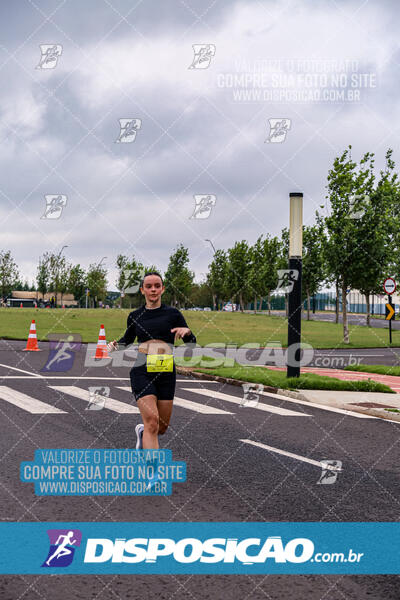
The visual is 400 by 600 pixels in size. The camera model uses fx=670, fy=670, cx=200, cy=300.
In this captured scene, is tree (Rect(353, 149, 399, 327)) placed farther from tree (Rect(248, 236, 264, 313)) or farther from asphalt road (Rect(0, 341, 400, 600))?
tree (Rect(248, 236, 264, 313))

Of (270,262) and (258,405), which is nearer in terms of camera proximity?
(258,405)

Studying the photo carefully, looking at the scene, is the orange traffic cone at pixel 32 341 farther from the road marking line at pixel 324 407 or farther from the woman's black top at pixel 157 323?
the woman's black top at pixel 157 323

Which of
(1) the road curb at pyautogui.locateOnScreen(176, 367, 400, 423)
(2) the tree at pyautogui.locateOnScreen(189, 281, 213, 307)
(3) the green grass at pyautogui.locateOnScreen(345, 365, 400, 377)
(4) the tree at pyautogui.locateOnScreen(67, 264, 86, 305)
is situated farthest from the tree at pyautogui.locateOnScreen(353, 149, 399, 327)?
(2) the tree at pyautogui.locateOnScreen(189, 281, 213, 307)

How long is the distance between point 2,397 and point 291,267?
5829 mm

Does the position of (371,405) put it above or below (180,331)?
below

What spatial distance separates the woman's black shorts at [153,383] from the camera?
5828 millimetres

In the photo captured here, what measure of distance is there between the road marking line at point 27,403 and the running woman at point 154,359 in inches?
168

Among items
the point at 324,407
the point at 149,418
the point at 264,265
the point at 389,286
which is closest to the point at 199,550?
the point at 149,418

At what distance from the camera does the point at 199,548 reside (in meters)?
4.43

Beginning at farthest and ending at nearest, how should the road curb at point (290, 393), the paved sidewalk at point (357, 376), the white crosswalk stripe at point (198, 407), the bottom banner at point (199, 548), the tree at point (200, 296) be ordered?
the tree at point (200, 296)
the paved sidewalk at point (357, 376)
the white crosswalk stripe at point (198, 407)
the road curb at point (290, 393)
the bottom banner at point (199, 548)

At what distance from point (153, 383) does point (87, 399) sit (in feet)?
18.9

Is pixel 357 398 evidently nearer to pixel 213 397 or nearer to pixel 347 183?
pixel 213 397

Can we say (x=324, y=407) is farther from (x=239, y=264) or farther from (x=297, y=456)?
(x=239, y=264)

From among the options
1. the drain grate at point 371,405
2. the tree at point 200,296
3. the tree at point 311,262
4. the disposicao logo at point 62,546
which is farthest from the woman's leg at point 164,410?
the tree at point 200,296
